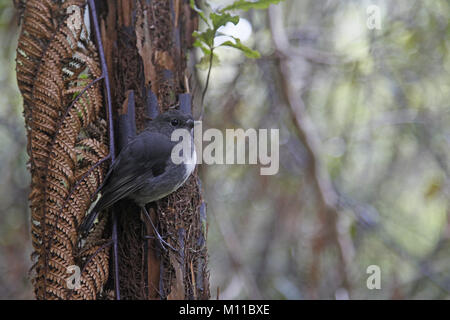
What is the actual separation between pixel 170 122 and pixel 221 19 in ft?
1.95

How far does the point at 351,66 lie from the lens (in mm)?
4453

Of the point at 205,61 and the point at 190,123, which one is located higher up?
the point at 205,61

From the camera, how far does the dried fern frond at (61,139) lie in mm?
1901

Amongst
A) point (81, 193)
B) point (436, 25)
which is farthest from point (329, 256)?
point (81, 193)

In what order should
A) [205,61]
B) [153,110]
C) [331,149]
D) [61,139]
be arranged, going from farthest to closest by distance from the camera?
[331,149] < [205,61] < [153,110] < [61,139]

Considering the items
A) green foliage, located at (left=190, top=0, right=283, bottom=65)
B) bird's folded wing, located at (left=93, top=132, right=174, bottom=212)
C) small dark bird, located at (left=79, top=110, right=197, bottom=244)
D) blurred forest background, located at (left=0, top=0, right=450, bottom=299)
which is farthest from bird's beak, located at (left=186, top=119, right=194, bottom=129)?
blurred forest background, located at (left=0, top=0, right=450, bottom=299)

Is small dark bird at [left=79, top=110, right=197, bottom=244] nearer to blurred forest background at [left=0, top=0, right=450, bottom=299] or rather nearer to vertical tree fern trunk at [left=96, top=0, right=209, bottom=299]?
vertical tree fern trunk at [left=96, top=0, right=209, bottom=299]

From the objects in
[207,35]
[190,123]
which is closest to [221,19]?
[207,35]

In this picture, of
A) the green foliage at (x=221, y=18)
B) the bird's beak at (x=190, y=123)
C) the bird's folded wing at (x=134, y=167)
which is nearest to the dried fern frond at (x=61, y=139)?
the bird's folded wing at (x=134, y=167)

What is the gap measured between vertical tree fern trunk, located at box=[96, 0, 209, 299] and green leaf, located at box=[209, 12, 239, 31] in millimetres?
232

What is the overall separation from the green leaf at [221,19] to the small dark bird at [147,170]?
0.50 m

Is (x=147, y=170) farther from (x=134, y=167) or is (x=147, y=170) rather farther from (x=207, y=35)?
(x=207, y=35)

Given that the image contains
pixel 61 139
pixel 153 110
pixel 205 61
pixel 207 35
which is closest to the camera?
pixel 61 139

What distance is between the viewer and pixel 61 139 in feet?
6.47
